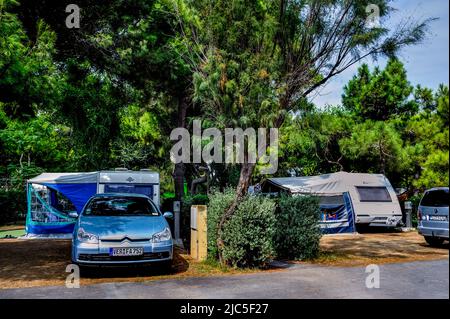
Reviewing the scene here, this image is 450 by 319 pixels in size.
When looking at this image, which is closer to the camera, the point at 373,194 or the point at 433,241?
the point at 433,241

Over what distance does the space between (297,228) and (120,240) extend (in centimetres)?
425

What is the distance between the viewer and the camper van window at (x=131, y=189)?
13.9 m

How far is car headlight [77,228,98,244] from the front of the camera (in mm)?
7324

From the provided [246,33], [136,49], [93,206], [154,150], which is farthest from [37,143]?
[246,33]

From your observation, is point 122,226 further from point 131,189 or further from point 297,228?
point 131,189

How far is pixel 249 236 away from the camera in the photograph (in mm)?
8289

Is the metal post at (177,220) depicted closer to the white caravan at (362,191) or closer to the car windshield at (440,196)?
the white caravan at (362,191)

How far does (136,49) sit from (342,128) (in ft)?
31.4

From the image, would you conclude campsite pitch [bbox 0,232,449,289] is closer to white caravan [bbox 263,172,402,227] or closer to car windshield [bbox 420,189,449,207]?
car windshield [bbox 420,189,449,207]

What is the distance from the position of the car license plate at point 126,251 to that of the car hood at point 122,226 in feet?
0.65

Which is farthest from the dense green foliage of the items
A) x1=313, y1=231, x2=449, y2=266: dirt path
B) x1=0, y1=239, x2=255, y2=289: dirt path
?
x1=0, y1=239, x2=255, y2=289: dirt path

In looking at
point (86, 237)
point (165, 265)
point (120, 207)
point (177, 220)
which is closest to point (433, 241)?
point (177, 220)

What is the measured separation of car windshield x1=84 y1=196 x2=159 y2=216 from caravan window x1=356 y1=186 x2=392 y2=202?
34.9ft

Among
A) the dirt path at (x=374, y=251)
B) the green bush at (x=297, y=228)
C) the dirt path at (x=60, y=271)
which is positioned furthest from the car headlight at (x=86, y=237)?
the dirt path at (x=374, y=251)
